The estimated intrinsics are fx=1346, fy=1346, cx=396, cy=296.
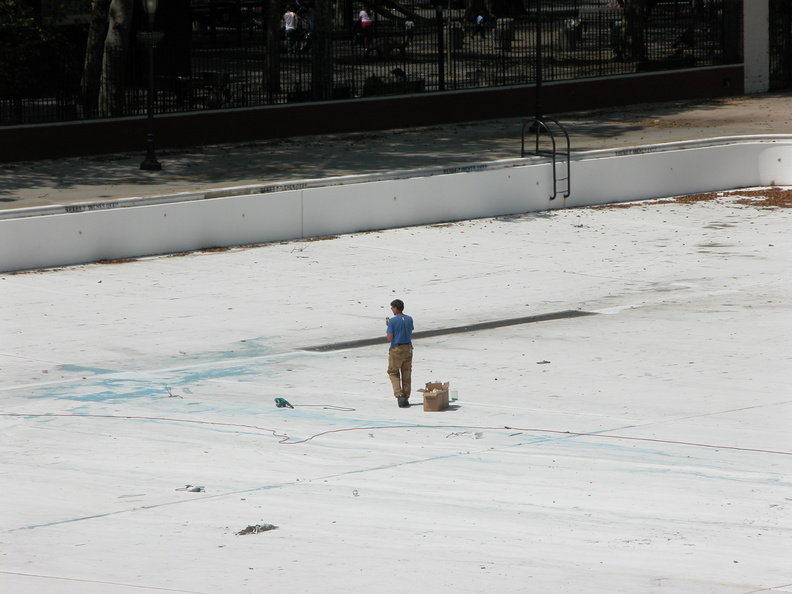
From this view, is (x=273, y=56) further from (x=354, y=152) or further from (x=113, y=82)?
(x=113, y=82)

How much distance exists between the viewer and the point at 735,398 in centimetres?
1430

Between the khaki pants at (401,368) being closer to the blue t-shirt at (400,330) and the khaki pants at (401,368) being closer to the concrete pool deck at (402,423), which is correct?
the blue t-shirt at (400,330)

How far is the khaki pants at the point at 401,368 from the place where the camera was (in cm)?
1417

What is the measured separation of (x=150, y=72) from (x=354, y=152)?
583 centimetres

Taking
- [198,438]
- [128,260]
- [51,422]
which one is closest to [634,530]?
[198,438]

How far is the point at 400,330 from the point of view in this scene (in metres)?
14.3

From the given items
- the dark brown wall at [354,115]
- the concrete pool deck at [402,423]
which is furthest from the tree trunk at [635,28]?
the concrete pool deck at [402,423]

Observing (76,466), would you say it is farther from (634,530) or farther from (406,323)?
(634,530)

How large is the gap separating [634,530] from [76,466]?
16.4 feet

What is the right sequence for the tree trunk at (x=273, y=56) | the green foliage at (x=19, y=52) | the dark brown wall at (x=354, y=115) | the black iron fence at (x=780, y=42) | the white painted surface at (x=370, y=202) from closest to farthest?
the white painted surface at (x=370, y=202) → the green foliage at (x=19, y=52) → the dark brown wall at (x=354, y=115) → the tree trunk at (x=273, y=56) → the black iron fence at (x=780, y=42)

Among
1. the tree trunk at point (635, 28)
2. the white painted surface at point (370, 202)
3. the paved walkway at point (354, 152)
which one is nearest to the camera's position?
the white painted surface at point (370, 202)

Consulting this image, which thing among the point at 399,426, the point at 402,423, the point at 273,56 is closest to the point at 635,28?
the point at 273,56

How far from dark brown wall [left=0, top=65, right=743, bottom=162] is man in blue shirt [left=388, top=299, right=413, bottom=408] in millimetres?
16605

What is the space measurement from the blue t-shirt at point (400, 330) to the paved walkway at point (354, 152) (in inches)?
451
